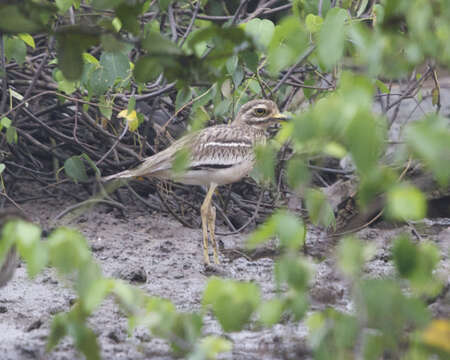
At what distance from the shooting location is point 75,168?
203 inches

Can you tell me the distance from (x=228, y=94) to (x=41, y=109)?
142 cm

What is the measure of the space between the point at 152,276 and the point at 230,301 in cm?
253

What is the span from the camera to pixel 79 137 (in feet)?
18.6

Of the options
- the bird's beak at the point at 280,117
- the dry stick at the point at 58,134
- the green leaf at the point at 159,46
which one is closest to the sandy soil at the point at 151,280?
the dry stick at the point at 58,134

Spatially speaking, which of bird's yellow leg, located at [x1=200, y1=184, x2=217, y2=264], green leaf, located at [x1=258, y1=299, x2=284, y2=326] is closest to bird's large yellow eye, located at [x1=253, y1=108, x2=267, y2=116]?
bird's yellow leg, located at [x1=200, y1=184, x2=217, y2=264]

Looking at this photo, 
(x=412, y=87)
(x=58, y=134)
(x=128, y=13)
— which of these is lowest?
(x=128, y=13)

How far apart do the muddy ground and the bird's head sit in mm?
792

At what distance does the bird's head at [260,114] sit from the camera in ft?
16.4

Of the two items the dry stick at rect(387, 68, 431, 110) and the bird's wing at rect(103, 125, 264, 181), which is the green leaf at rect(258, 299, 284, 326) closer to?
the bird's wing at rect(103, 125, 264, 181)

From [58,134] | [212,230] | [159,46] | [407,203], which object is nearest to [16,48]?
[58,134]

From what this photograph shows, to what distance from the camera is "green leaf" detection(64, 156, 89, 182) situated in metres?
5.14

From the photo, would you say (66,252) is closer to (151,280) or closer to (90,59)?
(151,280)

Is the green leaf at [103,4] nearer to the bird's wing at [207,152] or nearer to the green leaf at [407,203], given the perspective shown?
the green leaf at [407,203]

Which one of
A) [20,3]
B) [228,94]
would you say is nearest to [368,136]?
[20,3]
